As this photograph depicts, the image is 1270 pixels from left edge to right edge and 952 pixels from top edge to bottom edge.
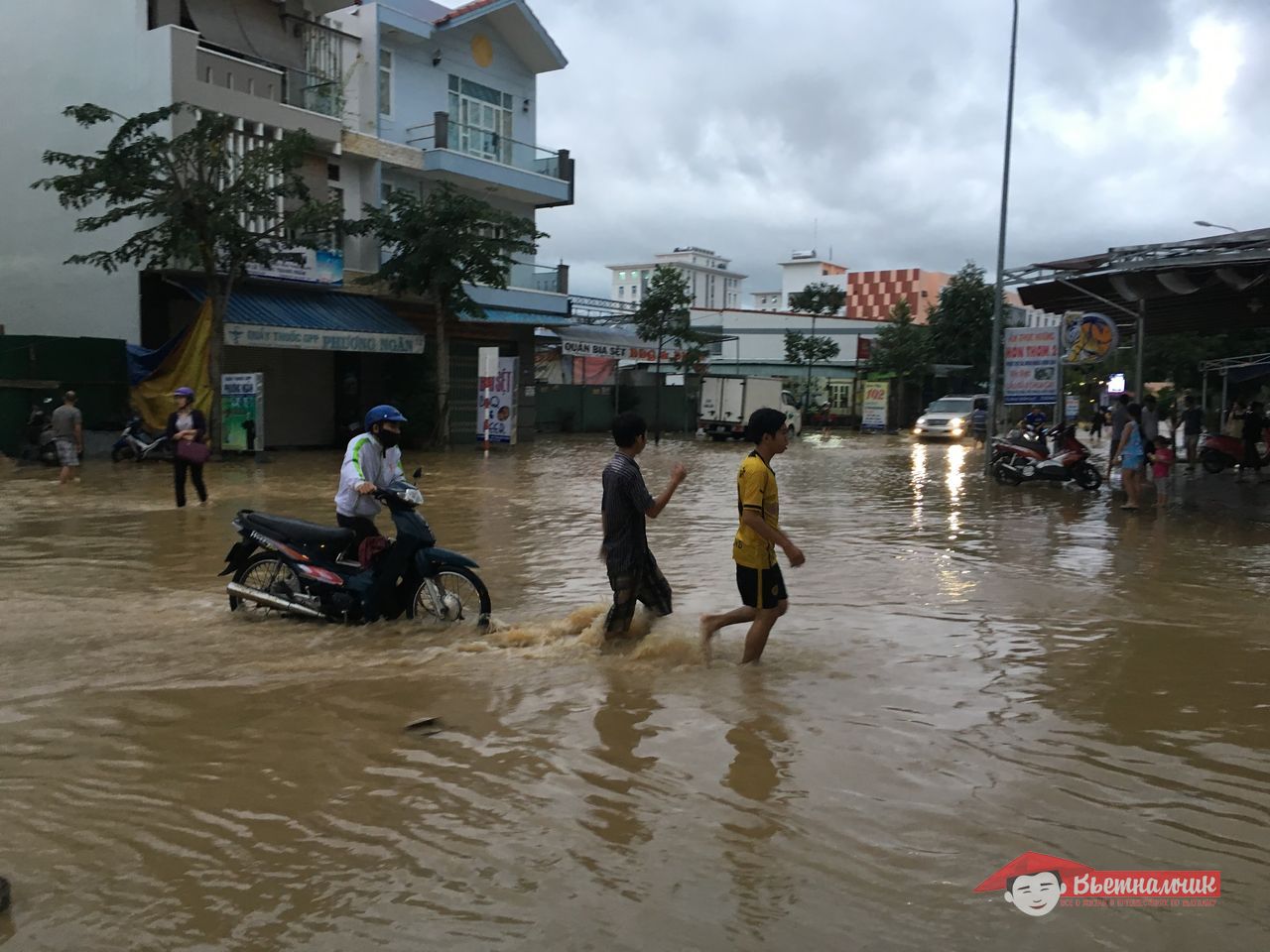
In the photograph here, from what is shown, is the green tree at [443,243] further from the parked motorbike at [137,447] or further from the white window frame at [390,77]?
the parked motorbike at [137,447]

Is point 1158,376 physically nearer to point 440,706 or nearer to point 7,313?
point 7,313

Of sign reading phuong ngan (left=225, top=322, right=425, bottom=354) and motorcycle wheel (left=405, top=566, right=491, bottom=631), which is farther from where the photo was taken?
sign reading phuong ngan (left=225, top=322, right=425, bottom=354)

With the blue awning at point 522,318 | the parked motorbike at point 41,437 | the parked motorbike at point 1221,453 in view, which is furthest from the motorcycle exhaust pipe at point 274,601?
the blue awning at point 522,318

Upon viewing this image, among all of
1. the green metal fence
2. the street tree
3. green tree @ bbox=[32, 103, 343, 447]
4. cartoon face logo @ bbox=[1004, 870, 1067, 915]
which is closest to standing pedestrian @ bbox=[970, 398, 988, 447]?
the street tree

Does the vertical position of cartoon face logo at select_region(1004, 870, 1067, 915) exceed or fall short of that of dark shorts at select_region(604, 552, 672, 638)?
it falls short

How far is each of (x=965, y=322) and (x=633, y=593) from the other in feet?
162

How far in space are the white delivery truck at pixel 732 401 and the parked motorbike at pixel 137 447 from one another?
19623 millimetres

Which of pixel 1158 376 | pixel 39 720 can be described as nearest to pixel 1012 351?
pixel 39 720

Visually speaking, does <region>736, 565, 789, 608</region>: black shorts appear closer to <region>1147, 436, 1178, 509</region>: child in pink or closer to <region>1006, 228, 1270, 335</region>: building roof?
→ <region>1006, 228, 1270, 335</region>: building roof

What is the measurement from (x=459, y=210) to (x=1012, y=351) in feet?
42.9

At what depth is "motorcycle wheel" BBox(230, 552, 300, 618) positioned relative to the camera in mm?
7699

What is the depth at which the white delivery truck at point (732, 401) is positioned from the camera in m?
36.1

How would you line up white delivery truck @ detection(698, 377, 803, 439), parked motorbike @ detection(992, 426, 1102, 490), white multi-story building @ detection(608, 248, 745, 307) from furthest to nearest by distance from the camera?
white multi-story building @ detection(608, 248, 745, 307)
white delivery truck @ detection(698, 377, 803, 439)
parked motorbike @ detection(992, 426, 1102, 490)

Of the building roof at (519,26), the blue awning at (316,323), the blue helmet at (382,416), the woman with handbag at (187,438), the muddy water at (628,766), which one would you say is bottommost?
the muddy water at (628,766)
